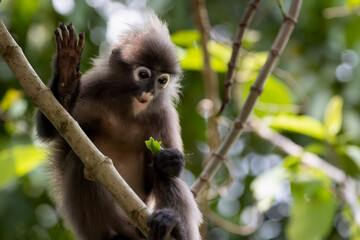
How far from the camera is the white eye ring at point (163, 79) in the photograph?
5.13 meters

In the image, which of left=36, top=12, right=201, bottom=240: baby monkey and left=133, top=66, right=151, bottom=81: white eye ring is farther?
left=133, top=66, right=151, bottom=81: white eye ring

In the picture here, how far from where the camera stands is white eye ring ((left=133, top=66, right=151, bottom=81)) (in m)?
5.04

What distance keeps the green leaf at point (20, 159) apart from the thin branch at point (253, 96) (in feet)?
5.05

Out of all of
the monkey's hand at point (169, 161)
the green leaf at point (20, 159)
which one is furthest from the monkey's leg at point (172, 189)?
the green leaf at point (20, 159)

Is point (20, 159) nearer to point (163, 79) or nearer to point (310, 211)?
point (163, 79)

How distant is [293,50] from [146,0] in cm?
317

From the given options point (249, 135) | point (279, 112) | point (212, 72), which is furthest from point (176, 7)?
point (249, 135)

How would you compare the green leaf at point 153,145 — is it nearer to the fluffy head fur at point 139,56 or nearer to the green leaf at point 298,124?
the fluffy head fur at point 139,56

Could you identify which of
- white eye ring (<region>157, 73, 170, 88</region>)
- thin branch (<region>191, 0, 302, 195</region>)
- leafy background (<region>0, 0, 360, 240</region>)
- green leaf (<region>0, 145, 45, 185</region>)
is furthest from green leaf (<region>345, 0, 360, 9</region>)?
green leaf (<region>0, 145, 45, 185</region>)

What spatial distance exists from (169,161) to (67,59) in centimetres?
110

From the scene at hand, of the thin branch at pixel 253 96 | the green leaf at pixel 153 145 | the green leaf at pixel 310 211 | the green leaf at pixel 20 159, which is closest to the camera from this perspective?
the green leaf at pixel 153 145

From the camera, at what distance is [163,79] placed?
5.16 meters

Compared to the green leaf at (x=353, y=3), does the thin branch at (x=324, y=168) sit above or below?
below

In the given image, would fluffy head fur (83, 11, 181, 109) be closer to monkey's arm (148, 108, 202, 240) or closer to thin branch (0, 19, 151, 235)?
monkey's arm (148, 108, 202, 240)
